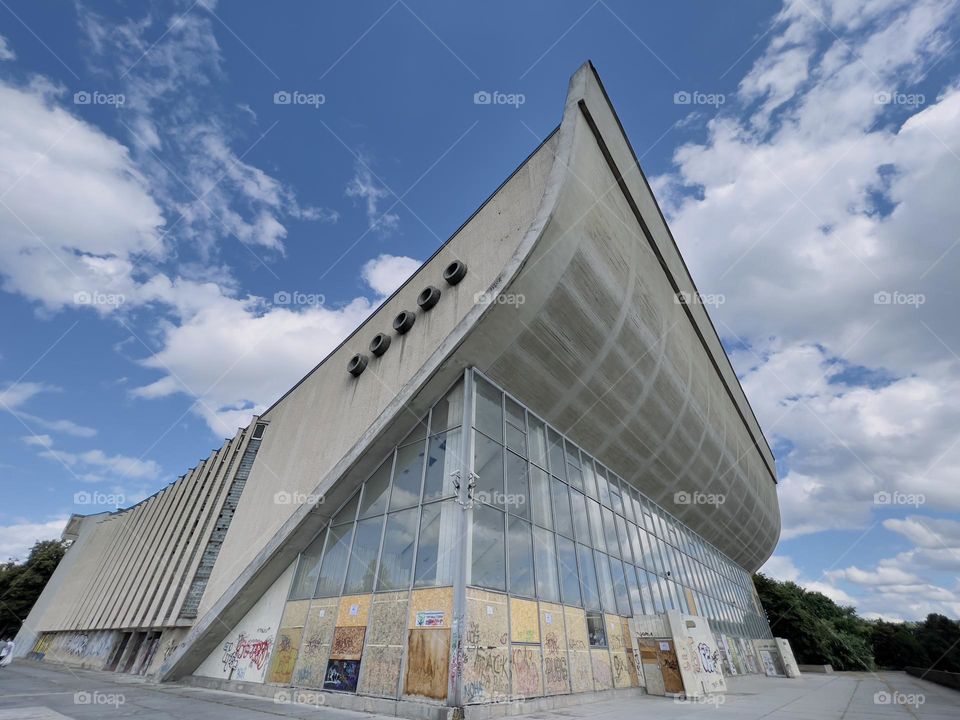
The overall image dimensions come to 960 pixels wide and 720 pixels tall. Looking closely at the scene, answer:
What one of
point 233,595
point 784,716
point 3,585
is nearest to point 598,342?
point 784,716

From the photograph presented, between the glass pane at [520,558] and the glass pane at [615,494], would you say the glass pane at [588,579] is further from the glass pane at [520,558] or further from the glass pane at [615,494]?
the glass pane at [615,494]

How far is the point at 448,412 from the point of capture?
44.3ft

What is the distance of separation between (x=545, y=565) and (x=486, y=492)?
304 centimetres

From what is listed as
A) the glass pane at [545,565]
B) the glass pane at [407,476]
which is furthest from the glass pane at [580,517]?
the glass pane at [407,476]

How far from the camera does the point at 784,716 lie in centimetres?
1007

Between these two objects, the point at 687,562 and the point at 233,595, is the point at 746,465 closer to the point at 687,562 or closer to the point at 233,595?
the point at 687,562

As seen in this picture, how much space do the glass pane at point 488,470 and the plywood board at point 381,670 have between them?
408cm

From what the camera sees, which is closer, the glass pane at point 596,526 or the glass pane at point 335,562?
the glass pane at point 335,562

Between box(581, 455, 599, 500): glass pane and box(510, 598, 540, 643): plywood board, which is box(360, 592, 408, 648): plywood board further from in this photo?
box(581, 455, 599, 500): glass pane

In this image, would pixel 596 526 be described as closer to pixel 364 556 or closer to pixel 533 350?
pixel 533 350

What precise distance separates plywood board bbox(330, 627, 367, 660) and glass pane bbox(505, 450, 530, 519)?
507 centimetres

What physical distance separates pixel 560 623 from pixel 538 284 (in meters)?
9.69

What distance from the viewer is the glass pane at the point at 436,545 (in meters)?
10.7

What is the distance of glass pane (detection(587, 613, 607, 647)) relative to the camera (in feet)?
44.0
